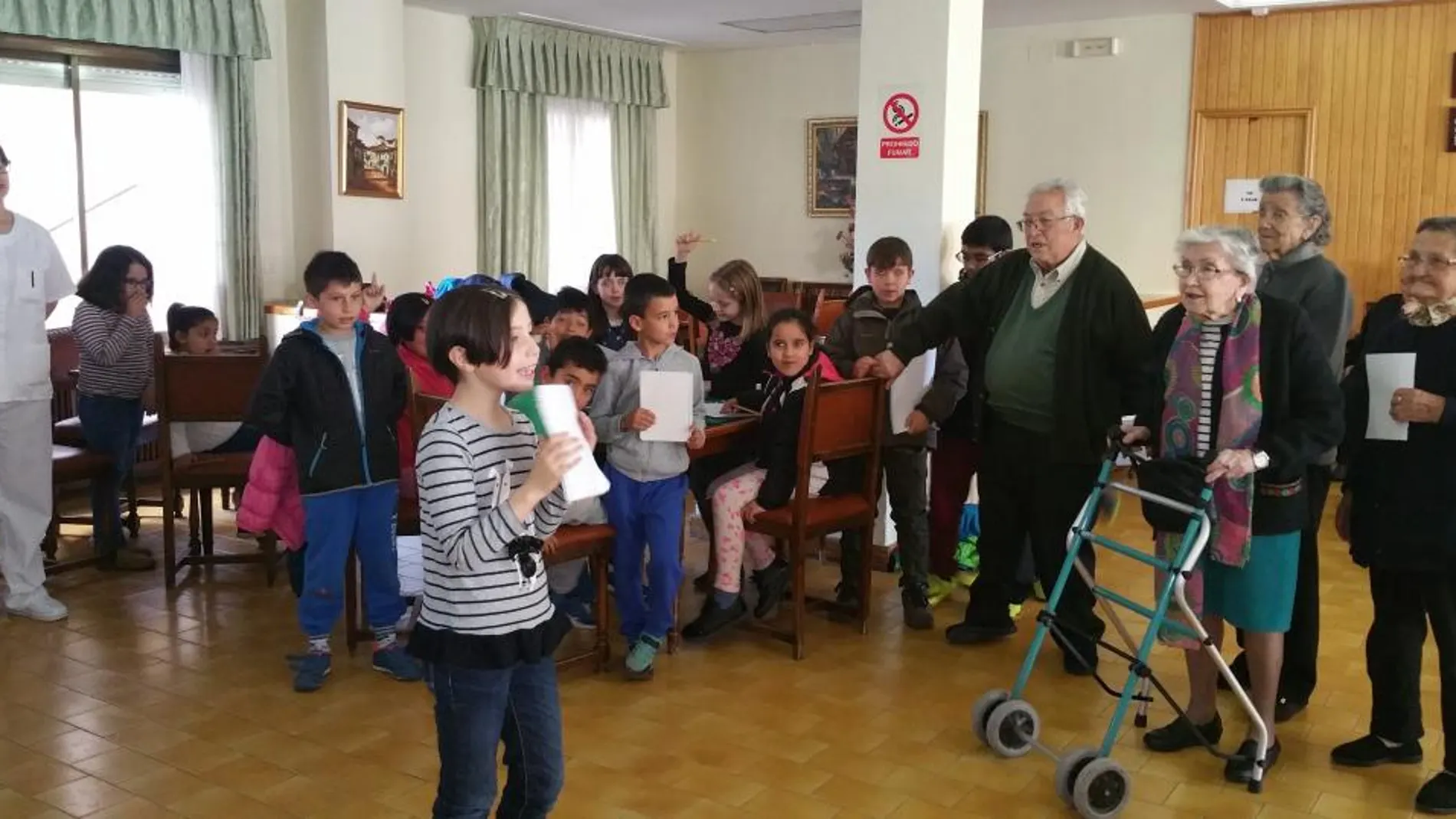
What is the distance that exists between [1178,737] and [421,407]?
7.60 ft

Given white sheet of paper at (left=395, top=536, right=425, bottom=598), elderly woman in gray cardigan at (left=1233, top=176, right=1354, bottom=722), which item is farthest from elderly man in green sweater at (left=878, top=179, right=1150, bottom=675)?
white sheet of paper at (left=395, top=536, right=425, bottom=598)

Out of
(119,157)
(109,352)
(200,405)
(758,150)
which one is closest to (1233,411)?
(200,405)

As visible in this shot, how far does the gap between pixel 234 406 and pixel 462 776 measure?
9.27 ft

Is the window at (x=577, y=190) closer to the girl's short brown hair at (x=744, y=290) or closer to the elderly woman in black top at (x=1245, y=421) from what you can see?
the girl's short brown hair at (x=744, y=290)

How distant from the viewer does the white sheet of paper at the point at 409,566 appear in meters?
4.59

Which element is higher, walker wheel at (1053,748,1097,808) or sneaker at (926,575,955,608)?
walker wheel at (1053,748,1097,808)

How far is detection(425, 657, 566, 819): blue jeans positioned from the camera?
207cm

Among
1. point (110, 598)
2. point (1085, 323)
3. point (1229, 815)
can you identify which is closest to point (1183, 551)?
point (1229, 815)

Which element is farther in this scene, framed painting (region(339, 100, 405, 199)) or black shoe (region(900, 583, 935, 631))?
framed painting (region(339, 100, 405, 199))

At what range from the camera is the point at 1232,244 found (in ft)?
9.50

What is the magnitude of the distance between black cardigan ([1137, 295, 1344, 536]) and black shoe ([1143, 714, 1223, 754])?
0.65 metres

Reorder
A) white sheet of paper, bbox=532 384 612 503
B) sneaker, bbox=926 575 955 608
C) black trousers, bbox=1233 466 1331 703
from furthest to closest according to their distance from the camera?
1. sneaker, bbox=926 575 955 608
2. black trousers, bbox=1233 466 1331 703
3. white sheet of paper, bbox=532 384 612 503

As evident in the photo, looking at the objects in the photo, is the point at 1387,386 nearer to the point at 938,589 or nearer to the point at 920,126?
the point at 938,589

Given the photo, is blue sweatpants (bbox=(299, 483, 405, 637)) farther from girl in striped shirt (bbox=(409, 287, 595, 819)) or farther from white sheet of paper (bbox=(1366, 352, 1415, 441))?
white sheet of paper (bbox=(1366, 352, 1415, 441))
